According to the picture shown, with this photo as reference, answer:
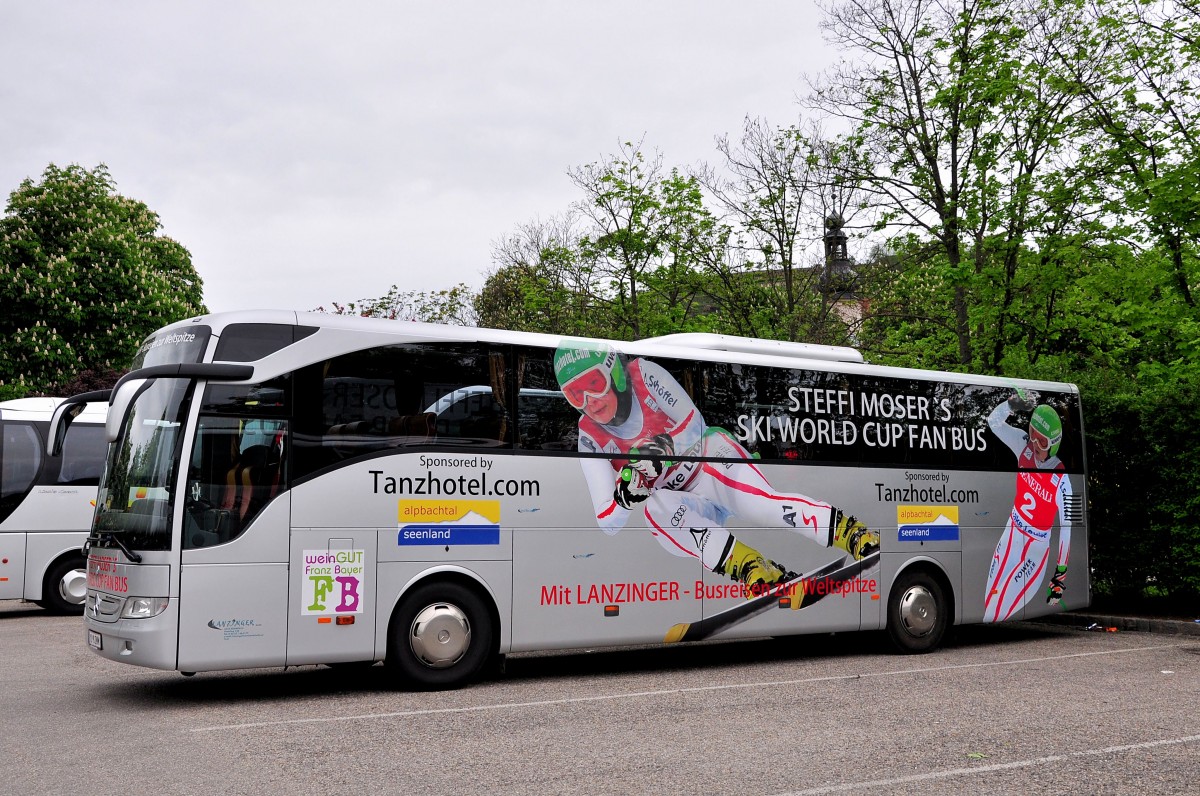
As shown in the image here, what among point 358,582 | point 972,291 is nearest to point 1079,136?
point 972,291

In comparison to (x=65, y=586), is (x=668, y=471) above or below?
above

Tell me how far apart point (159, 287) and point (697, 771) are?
39.4m

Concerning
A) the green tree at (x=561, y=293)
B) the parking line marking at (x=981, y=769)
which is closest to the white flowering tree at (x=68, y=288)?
the green tree at (x=561, y=293)

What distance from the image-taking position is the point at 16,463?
1728cm

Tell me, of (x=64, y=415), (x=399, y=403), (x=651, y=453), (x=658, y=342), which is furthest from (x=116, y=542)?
(x=658, y=342)

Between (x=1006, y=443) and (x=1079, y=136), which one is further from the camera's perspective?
(x=1079, y=136)

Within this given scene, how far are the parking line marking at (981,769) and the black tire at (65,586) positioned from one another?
14245 millimetres

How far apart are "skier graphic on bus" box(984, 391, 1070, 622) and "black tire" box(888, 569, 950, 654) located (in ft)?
2.72

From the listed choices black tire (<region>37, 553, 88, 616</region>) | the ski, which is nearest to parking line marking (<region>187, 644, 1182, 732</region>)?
the ski

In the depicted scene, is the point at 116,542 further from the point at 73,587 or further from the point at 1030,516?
the point at 1030,516

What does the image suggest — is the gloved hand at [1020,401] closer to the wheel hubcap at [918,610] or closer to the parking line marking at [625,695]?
the wheel hubcap at [918,610]

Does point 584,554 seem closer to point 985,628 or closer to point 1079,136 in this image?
point 985,628

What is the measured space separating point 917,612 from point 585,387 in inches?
204

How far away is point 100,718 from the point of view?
8.47 metres
